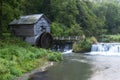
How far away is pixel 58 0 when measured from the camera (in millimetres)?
50438

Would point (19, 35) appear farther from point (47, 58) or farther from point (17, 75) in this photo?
point (17, 75)

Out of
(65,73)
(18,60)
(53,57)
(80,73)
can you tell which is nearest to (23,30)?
(53,57)

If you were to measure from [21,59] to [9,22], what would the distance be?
1538 centimetres

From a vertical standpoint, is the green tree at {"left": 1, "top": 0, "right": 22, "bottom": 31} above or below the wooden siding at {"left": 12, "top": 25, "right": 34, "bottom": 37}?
above

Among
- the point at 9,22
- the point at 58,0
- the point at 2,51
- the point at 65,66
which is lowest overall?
the point at 65,66

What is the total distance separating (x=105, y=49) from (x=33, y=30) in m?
11.1

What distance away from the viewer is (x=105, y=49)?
40.1 metres

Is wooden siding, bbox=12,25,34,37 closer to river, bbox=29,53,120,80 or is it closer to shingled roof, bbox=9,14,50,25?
shingled roof, bbox=9,14,50,25

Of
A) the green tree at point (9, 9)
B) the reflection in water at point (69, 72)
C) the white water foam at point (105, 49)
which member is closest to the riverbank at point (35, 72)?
the reflection in water at point (69, 72)

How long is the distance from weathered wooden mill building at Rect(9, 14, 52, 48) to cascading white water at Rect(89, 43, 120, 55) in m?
6.96

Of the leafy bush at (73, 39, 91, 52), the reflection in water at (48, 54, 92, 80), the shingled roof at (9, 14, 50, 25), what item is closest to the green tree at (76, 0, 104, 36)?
the leafy bush at (73, 39, 91, 52)

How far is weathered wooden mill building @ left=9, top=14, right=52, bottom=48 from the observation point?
1444 inches

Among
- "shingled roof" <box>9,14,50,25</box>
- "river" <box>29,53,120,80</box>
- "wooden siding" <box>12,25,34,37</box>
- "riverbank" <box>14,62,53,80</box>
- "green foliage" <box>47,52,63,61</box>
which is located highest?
"shingled roof" <box>9,14,50,25</box>

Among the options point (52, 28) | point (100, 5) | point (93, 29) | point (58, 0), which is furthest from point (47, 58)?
point (100, 5)
